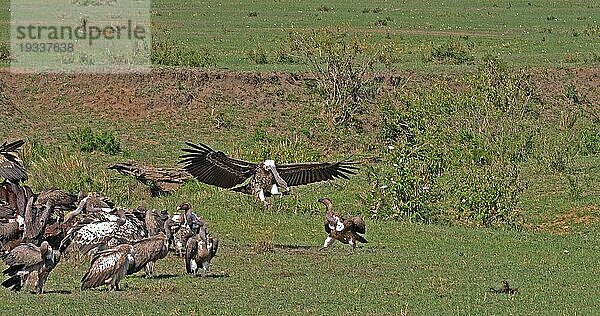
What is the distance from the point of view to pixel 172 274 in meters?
14.0

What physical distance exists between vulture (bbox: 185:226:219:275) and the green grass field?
22 centimetres

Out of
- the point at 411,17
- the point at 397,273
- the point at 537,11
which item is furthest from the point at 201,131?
the point at 537,11

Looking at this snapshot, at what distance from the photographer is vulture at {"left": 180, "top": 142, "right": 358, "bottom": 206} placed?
16312mm

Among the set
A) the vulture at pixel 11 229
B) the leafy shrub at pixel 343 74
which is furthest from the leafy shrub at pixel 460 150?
the vulture at pixel 11 229

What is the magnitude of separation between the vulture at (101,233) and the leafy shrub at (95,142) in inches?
585

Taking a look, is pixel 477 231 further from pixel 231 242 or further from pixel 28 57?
pixel 28 57

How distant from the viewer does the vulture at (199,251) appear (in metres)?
13.6

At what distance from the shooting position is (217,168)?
16.5 metres

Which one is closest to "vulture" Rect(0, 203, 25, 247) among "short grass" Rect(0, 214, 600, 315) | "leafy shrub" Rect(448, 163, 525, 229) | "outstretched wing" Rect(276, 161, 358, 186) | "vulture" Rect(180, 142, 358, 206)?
"short grass" Rect(0, 214, 600, 315)

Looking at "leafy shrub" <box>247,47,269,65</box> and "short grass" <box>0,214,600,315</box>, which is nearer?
"short grass" <box>0,214,600,315</box>

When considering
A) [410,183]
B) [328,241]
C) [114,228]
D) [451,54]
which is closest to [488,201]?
[410,183]

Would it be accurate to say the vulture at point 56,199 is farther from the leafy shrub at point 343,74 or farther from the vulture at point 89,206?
the leafy shrub at point 343,74

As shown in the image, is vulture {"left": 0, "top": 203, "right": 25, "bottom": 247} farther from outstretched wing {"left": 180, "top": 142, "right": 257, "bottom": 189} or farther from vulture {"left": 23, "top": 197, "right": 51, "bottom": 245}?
outstretched wing {"left": 180, "top": 142, "right": 257, "bottom": 189}

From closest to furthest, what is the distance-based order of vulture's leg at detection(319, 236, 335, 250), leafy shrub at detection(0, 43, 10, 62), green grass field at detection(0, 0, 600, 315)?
green grass field at detection(0, 0, 600, 315) < vulture's leg at detection(319, 236, 335, 250) < leafy shrub at detection(0, 43, 10, 62)
